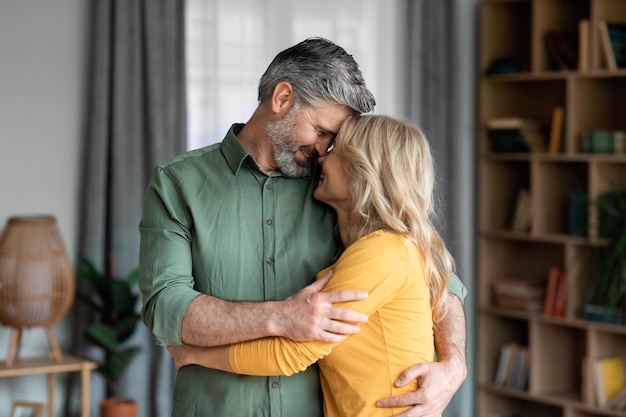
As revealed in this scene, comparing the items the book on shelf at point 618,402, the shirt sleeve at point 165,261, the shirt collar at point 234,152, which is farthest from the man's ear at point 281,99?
the book on shelf at point 618,402

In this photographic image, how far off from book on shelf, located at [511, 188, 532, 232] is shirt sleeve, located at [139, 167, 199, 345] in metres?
3.38

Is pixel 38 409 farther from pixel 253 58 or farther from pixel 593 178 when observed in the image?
pixel 593 178

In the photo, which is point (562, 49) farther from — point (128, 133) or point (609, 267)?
point (128, 133)

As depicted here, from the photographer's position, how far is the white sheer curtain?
15.3 feet

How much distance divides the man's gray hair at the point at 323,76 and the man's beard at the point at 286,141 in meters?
0.05

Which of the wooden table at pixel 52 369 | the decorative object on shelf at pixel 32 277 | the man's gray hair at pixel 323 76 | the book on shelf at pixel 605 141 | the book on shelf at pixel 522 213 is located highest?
the man's gray hair at pixel 323 76

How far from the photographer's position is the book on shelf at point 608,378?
15.5 ft

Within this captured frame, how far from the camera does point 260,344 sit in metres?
1.96

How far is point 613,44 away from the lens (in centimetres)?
471

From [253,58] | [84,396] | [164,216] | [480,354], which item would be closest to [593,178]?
[480,354]

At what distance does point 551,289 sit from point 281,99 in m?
3.18

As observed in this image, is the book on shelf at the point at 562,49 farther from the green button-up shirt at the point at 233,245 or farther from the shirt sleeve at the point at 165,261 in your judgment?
the shirt sleeve at the point at 165,261

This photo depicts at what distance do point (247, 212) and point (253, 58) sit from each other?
270 centimetres

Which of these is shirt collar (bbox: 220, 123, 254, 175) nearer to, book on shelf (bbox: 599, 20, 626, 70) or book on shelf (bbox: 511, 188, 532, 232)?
book on shelf (bbox: 599, 20, 626, 70)
